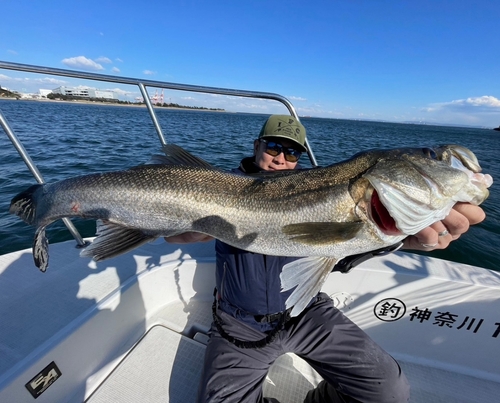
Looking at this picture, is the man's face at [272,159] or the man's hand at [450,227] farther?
the man's face at [272,159]

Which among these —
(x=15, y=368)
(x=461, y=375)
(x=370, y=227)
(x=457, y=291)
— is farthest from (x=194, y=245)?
(x=461, y=375)

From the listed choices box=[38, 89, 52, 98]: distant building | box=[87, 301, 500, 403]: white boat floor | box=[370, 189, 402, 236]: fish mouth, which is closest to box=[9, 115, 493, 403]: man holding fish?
box=[370, 189, 402, 236]: fish mouth

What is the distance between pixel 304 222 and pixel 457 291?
2.55 m

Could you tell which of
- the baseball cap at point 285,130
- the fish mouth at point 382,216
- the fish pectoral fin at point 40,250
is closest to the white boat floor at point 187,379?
the fish pectoral fin at point 40,250

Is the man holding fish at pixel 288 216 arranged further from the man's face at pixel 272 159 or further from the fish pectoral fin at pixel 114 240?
the man's face at pixel 272 159

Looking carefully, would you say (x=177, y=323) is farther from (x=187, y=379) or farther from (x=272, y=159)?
(x=272, y=159)

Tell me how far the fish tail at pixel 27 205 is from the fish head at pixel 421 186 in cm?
305

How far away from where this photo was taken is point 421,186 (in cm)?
208

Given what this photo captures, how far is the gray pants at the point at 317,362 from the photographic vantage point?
2.53 m

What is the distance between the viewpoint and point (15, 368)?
2.24 meters

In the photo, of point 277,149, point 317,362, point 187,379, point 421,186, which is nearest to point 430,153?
point 421,186

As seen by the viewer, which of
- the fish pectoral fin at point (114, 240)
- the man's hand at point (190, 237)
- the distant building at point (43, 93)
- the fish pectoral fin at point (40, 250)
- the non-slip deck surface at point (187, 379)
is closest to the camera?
the fish pectoral fin at point (114, 240)

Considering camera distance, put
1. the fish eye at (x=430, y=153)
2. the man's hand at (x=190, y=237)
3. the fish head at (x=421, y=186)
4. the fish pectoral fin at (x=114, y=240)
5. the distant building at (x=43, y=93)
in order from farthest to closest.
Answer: the distant building at (x=43, y=93) < the man's hand at (x=190, y=237) < the fish pectoral fin at (x=114, y=240) < the fish eye at (x=430, y=153) < the fish head at (x=421, y=186)

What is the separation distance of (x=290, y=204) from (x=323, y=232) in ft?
1.20
